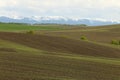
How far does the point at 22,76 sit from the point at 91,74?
6.76 meters

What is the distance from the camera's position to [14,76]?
25.7 m

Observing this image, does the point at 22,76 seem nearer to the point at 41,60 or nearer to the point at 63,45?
the point at 41,60

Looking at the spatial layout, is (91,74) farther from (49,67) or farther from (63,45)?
(63,45)

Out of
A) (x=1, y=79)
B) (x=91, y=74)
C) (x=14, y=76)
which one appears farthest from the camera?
(x=91, y=74)

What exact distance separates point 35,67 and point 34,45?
77.6 feet

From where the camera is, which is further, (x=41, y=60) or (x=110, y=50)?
(x=110, y=50)

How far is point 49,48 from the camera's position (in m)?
54.5

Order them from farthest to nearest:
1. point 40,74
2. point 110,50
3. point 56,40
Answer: point 56,40 < point 110,50 < point 40,74

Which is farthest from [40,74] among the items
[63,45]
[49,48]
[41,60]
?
[63,45]

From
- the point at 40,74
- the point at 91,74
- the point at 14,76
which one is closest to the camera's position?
the point at 14,76

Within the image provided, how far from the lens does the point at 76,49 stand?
5612 cm

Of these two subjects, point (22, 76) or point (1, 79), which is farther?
point (22, 76)

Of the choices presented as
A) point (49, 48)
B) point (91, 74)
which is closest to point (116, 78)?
point (91, 74)

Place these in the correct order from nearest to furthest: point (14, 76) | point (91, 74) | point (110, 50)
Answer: point (14, 76) → point (91, 74) → point (110, 50)
